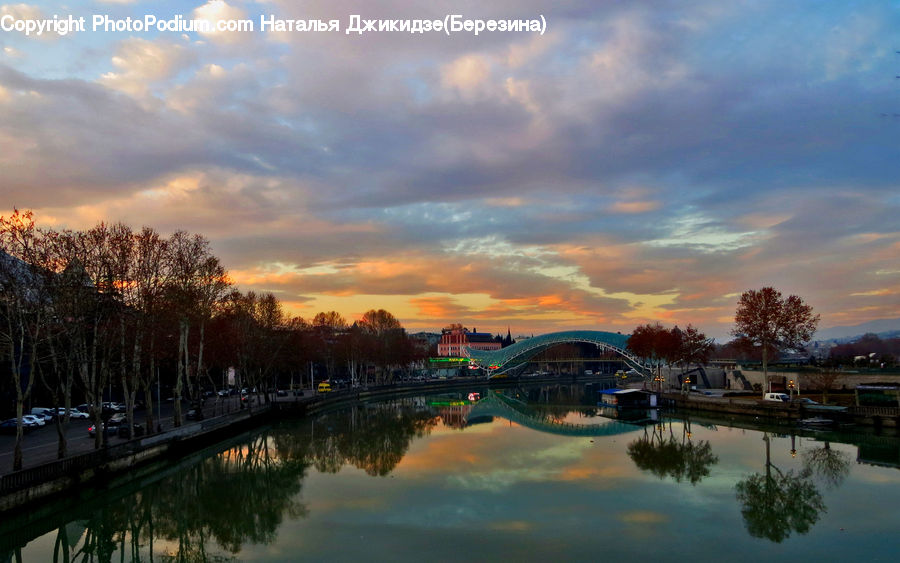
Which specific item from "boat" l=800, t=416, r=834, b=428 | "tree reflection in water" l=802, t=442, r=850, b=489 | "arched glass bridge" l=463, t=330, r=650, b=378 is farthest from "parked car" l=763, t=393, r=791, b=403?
"arched glass bridge" l=463, t=330, r=650, b=378

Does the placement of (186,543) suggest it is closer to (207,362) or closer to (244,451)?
(244,451)

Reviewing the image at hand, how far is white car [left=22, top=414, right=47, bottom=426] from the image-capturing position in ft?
140

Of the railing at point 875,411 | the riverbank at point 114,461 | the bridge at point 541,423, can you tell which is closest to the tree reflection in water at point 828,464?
the railing at point 875,411

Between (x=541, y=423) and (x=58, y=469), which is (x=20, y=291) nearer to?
(x=58, y=469)

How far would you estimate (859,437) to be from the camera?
1709 inches

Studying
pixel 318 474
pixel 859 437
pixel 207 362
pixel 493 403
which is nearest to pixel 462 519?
pixel 318 474

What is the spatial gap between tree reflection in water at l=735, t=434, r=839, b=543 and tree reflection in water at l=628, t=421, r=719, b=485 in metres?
2.90

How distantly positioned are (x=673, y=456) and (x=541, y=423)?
22551 mm

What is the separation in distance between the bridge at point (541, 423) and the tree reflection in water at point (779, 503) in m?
19.9

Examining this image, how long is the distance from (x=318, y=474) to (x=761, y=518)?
21.7 m

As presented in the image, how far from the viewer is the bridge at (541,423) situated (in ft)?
174

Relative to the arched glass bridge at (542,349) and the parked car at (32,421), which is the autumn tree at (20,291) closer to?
the parked car at (32,421)

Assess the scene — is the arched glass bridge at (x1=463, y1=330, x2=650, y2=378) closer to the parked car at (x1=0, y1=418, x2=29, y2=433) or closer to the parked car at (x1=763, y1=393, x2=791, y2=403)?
the parked car at (x1=763, y1=393, x2=791, y2=403)

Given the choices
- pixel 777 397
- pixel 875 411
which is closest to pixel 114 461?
pixel 875 411
